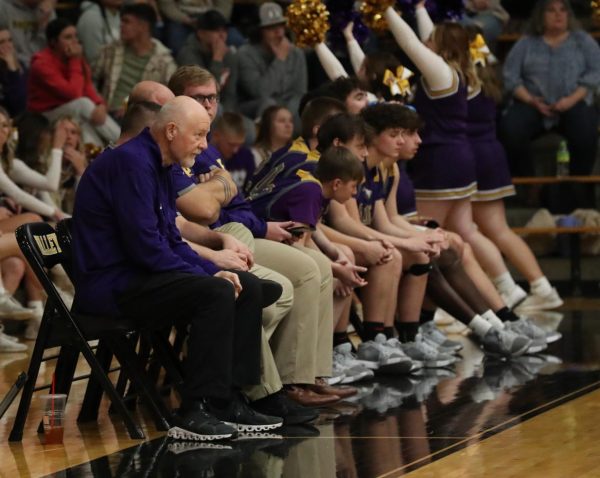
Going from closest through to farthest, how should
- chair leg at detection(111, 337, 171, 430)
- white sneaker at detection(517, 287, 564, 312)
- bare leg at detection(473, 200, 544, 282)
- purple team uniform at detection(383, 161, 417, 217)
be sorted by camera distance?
1. chair leg at detection(111, 337, 171, 430)
2. purple team uniform at detection(383, 161, 417, 217)
3. bare leg at detection(473, 200, 544, 282)
4. white sneaker at detection(517, 287, 564, 312)

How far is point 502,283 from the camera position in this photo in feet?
31.7

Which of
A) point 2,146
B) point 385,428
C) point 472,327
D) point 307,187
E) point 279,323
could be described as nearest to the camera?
point 385,428

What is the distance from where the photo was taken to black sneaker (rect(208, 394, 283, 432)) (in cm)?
568

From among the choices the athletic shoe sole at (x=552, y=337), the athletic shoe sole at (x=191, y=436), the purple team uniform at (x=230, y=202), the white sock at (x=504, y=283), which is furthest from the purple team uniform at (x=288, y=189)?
the white sock at (x=504, y=283)

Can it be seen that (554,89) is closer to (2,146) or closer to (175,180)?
(2,146)

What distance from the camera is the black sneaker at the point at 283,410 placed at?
596 cm

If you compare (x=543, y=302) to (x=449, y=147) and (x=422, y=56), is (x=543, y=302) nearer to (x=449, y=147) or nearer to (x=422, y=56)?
(x=449, y=147)

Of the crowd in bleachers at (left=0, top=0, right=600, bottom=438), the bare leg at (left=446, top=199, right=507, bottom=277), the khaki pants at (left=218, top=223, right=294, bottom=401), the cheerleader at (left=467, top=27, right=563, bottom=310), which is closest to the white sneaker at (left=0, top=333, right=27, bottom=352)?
the crowd in bleachers at (left=0, top=0, right=600, bottom=438)

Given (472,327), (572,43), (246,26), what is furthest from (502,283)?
(246,26)

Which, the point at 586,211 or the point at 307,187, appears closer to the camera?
the point at 307,187

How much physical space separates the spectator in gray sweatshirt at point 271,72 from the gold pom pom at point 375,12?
341cm

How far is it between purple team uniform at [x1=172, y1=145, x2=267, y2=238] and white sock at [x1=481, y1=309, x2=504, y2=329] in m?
2.11

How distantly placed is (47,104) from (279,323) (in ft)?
17.2

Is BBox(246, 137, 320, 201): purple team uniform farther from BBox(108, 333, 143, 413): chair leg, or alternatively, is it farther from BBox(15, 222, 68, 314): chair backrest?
BBox(15, 222, 68, 314): chair backrest
